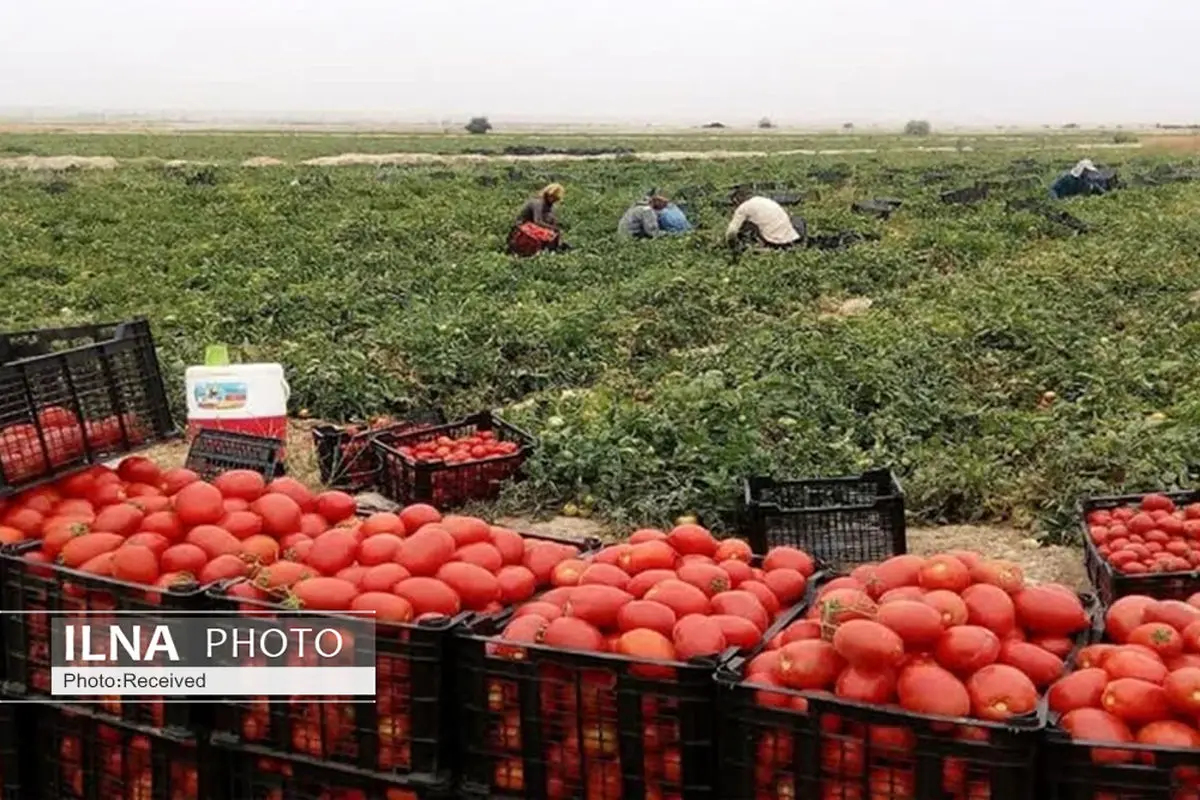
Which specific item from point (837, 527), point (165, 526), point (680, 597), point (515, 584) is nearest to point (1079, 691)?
point (680, 597)

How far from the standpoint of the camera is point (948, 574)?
354 centimetres

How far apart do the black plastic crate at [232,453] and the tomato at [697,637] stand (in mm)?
3693

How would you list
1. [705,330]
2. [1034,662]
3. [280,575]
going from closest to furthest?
[1034,662] < [280,575] < [705,330]

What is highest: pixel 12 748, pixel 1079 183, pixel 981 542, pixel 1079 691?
pixel 1079 183

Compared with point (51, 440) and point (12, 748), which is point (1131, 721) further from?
point (51, 440)

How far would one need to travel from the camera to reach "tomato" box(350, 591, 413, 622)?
368 centimetres

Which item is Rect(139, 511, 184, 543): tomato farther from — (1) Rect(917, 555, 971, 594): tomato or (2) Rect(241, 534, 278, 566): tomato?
(1) Rect(917, 555, 971, 594): tomato

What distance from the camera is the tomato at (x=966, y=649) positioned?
3.16 meters

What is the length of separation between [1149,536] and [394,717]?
12.4 feet

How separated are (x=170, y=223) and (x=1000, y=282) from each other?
1480 cm

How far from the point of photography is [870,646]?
3104 millimetres

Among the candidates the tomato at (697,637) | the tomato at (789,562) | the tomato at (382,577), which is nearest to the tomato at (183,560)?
the tomato at (382,577)

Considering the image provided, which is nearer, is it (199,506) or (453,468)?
(199,506)

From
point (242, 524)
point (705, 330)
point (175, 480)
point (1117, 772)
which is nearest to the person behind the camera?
point (1117, 772)
